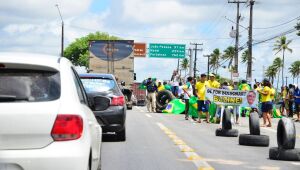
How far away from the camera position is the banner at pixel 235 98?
21.2 metres

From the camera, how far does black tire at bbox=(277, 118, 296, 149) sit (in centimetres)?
1031

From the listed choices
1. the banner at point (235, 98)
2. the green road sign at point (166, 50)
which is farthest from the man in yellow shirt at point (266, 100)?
the green road sign at point (166, 50)

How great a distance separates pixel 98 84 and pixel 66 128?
7966mm

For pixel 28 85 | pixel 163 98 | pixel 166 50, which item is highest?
pixel 166 50

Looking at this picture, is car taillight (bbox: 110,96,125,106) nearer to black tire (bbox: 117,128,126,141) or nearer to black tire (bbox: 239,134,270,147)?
black tire (bbox: 117,128,126,141)

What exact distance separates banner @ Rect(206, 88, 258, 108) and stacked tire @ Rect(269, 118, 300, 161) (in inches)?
414

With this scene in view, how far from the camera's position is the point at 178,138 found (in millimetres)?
14641

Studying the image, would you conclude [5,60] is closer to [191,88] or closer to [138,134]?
[138,134]

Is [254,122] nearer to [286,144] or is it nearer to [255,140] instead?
[255,140]

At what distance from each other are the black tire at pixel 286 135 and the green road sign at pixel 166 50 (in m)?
56.7

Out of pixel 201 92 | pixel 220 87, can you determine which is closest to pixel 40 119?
pixel 201 92

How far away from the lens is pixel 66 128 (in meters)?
5.03

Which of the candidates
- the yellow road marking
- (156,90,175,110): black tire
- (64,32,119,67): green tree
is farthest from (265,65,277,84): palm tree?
the yellow road marking

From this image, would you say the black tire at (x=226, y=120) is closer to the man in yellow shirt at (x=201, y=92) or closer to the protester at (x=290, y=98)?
the man in yellow shirt at (x=201, y=92)
